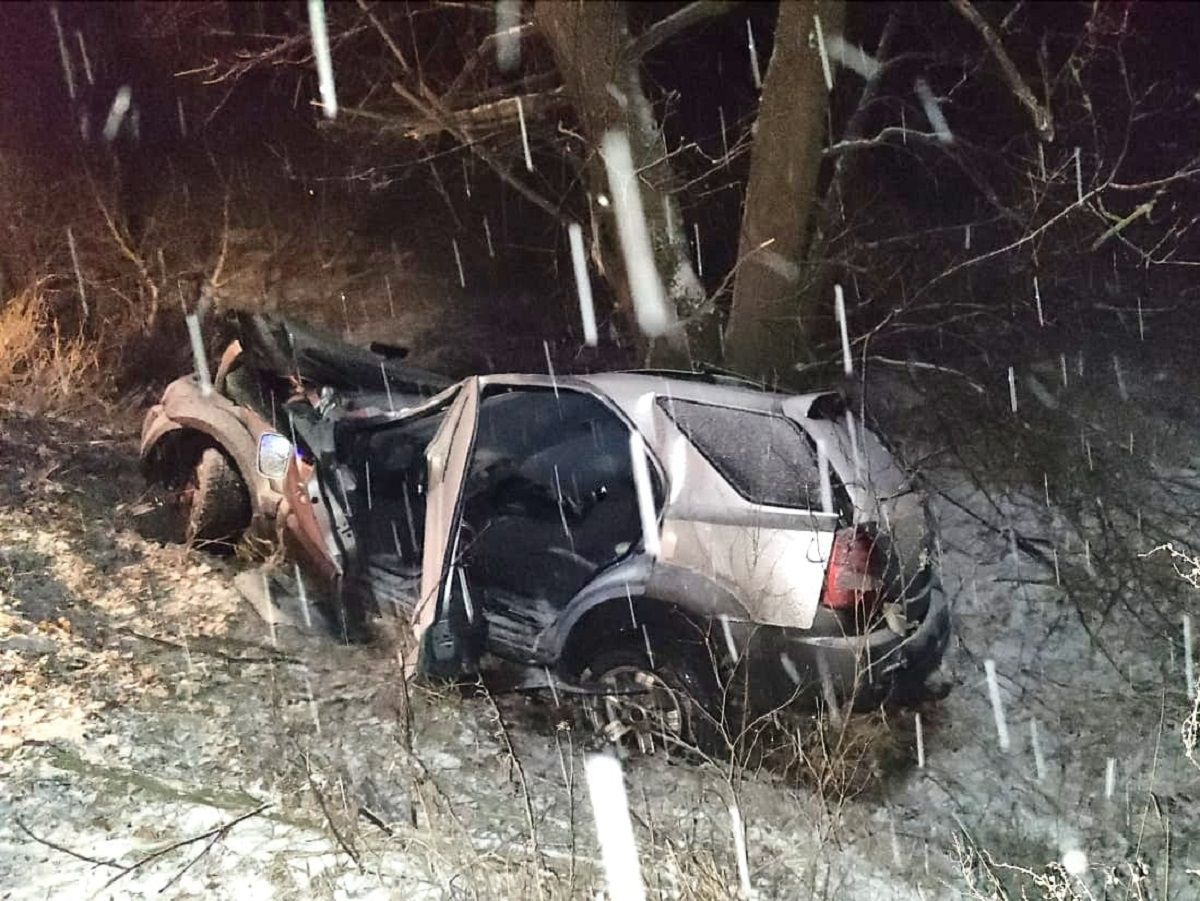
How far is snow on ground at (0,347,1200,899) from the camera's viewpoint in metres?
3.46

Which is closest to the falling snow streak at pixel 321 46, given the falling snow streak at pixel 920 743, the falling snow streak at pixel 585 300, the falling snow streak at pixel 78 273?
the falling snow streak at pixel 585 300

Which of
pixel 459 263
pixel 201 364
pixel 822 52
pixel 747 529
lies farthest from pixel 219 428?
pixel 459 263

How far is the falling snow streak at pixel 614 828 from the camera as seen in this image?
11.2ft

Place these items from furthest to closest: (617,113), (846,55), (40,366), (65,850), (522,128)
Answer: (40,366), (522,128), (617,113), (846,55), (65,850)

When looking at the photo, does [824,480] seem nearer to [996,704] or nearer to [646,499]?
[646,499]

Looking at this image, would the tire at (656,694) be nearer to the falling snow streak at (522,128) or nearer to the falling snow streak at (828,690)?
the falling snow streak at (828,690)

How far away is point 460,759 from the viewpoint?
4309 mm

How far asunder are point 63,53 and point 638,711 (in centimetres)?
1136

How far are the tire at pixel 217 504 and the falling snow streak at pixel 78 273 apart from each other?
4.10m

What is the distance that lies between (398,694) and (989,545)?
419cm

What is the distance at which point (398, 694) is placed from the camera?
4.68 metres

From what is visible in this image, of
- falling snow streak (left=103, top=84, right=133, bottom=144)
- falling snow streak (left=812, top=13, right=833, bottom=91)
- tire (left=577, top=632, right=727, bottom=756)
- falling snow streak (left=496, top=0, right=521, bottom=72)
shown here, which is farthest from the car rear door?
falling snow streak (left=103, top=84, right=133, bottom=144)

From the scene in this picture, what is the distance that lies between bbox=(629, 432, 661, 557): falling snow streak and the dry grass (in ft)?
17.2

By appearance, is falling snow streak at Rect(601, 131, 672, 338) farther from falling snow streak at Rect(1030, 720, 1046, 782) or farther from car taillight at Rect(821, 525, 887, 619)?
falling snow streak at Rect(1030, 720, 1046, 782)
